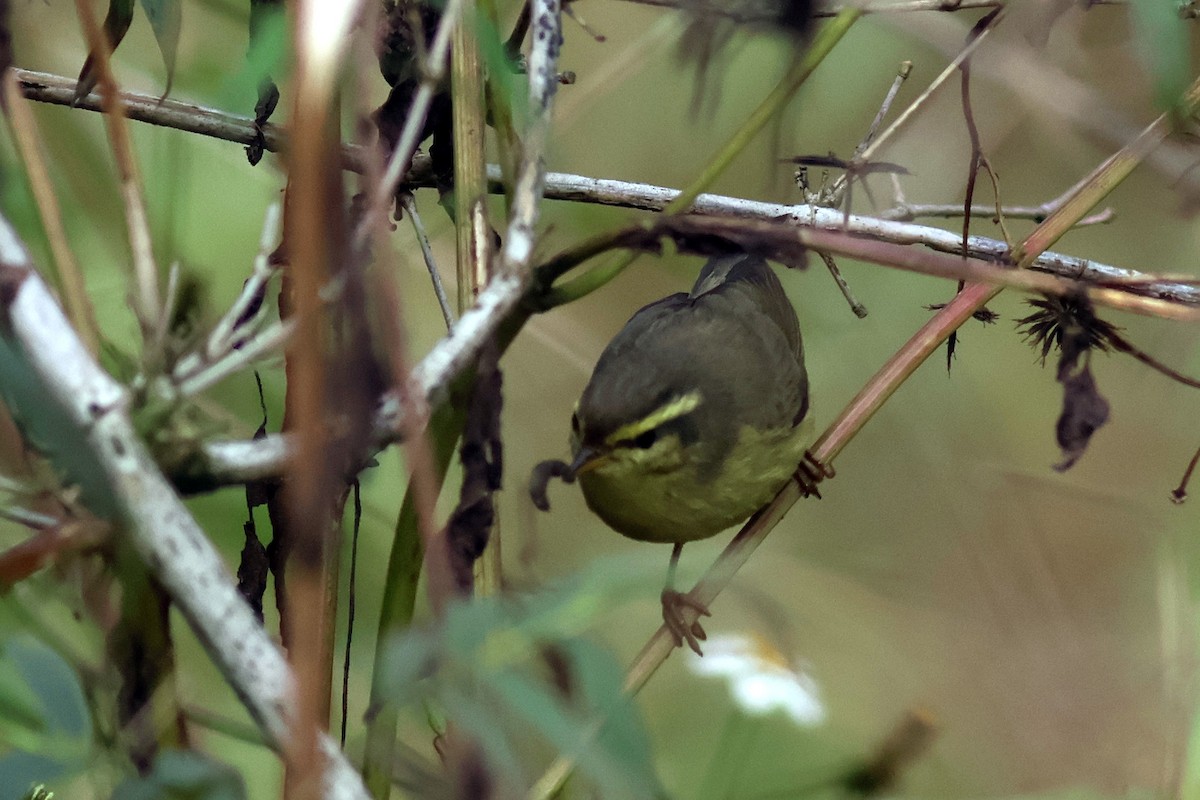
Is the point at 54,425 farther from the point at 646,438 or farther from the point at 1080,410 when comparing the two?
the point at 646,438

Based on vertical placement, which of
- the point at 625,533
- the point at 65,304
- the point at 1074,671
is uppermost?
the point at 65,304

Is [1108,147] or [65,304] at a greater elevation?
[1108,147]

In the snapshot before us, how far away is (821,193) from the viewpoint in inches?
50.9

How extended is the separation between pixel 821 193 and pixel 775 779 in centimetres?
67

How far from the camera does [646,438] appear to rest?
133cm

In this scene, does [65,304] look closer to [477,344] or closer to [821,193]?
[477,344]

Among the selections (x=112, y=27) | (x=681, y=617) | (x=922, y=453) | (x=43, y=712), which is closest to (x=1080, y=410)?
(x=681, y=617)

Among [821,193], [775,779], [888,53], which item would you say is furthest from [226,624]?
[888,53]

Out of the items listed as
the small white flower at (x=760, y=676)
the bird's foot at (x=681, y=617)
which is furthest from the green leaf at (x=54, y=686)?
the small white flower at (x=760, y=676)

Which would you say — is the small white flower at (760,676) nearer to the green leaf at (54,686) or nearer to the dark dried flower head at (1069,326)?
the dark dried flower head at (1069,326)

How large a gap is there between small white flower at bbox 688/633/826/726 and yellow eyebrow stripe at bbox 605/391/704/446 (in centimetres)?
30

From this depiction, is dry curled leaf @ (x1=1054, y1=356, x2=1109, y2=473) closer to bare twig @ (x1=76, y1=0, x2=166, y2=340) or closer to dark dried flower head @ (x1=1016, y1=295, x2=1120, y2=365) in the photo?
dark dried flower head @ (x1=1016, y1=295, x2=1120, y2=365)

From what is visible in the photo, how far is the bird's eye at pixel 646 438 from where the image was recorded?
1.32 metres

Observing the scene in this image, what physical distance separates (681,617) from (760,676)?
125 mm
